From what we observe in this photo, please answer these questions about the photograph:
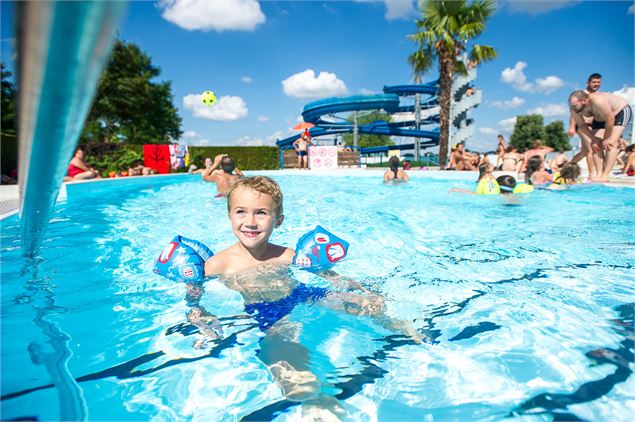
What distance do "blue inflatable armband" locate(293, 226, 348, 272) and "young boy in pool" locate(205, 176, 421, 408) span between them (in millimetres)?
188

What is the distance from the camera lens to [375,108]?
27.2 metres

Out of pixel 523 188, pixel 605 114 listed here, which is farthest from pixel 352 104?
pixel 523 188

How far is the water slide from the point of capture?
26.5 m

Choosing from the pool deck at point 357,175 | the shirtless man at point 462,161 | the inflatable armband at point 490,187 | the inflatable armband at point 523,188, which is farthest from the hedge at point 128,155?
the inflatable armband at point 523,188

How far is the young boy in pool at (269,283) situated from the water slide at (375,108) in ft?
82.0

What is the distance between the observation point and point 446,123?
17.0 metres

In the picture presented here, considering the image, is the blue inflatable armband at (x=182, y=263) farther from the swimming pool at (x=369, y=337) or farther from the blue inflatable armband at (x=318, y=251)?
the blue inflatable armband at (x=318, y=251)

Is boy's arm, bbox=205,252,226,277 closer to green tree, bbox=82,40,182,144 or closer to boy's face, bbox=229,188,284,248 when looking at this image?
boy's face, bbox=229,188,284,248

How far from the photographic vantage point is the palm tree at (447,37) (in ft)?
52.0

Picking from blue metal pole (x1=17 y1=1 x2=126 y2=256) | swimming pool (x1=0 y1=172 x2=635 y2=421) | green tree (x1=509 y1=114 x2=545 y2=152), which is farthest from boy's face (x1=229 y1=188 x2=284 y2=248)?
green tree (x1=509 y1=114 x2=545 y2=152)

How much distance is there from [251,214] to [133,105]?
31.8 m

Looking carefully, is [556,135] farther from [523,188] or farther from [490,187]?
[490,187]

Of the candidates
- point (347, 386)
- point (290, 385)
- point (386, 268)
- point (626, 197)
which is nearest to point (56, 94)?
point (290, 385)

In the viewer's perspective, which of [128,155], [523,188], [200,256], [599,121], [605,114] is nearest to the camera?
[200,256]
